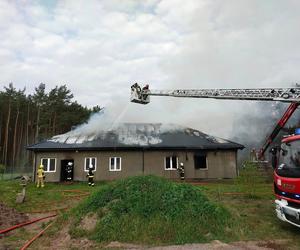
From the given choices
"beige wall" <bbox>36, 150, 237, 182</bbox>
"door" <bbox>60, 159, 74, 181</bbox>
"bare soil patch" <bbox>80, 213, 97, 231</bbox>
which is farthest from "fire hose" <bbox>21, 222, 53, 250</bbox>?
"beige wall" <bbox>36, 150, 237, 182</bbox>

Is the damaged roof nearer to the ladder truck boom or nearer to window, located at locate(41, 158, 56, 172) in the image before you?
window, located at locate(41, 158, 56, 172)

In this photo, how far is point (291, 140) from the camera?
8602mm

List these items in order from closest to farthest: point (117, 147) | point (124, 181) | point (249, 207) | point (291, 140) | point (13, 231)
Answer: point (291, 140), point (13, 231), point (124, 181), point (249, 207), point (117, 147)

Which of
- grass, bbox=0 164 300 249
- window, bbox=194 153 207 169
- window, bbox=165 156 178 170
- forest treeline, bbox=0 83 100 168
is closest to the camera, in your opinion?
grass, bbox=0 164 300 249

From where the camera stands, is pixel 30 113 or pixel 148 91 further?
pixel 30 113

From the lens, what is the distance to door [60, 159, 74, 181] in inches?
882

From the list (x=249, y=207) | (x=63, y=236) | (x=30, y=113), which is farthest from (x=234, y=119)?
(x=30, y=113)

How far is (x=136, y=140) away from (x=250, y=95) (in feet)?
32.9

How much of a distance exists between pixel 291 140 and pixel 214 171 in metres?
15.7

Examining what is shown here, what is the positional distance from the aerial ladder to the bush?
981 cm

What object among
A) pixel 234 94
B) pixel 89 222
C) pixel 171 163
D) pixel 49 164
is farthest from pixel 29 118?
pixel 89 222

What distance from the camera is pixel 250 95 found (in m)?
18.2

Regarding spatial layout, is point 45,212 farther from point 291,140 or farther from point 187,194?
point 291,140

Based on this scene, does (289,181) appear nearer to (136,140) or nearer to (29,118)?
(136,140)
